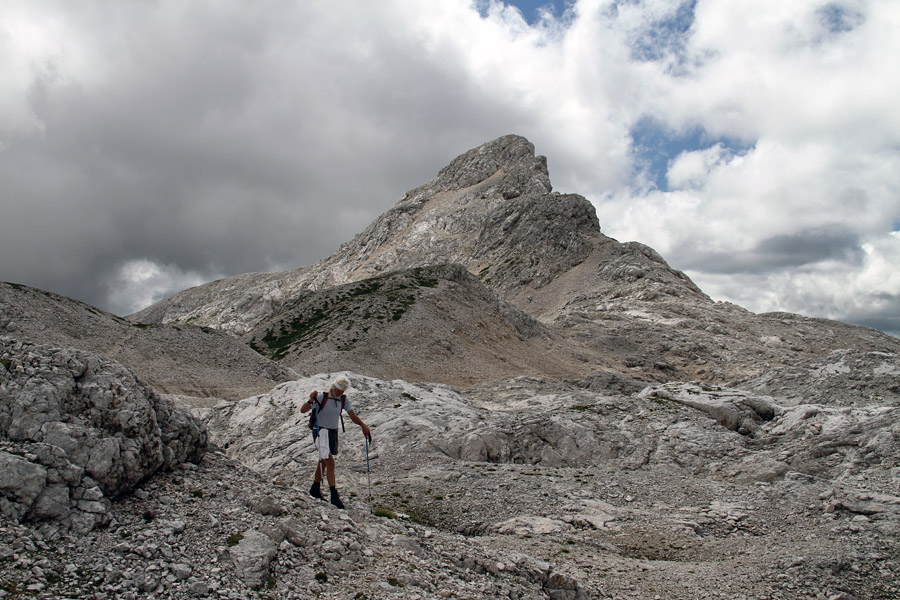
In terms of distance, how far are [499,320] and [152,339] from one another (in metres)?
38.3

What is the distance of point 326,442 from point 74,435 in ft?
15.8

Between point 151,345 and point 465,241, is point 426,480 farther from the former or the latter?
point 465,241

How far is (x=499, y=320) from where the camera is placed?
6762cm

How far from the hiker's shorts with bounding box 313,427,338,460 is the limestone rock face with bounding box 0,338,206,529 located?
2.65 meters

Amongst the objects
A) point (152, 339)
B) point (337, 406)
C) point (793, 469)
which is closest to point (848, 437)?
point (793, 469)

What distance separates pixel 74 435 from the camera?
7.70 m

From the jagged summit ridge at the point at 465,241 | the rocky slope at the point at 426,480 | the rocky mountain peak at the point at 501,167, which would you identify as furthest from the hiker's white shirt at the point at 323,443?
the rocky mountain peak at the point at 501,167

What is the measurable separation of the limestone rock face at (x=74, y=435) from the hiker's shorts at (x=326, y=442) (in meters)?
2.65

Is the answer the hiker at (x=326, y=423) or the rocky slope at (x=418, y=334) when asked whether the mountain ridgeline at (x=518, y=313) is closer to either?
the rocky slope at (x=418, y=334)

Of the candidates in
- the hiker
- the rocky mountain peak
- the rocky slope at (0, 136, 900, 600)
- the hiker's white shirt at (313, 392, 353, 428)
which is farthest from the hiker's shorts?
the rocky mountain peak

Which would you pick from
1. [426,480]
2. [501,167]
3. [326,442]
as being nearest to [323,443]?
Answer: [326,442]

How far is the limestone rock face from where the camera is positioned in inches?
269

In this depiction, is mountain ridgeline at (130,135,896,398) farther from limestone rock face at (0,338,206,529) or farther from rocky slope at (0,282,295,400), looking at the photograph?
limestone rock face at (0,338,206,529)

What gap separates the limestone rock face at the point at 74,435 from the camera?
6.84m
